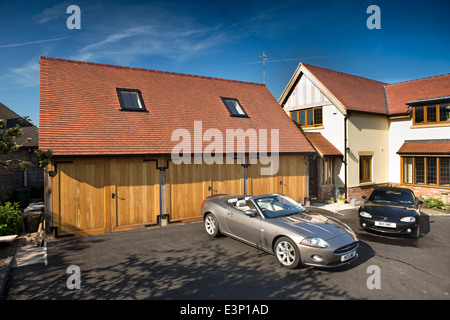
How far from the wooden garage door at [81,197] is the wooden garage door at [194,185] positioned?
2.24 metres

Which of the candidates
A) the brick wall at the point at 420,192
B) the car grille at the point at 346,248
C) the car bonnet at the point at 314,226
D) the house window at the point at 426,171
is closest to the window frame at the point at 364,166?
the brick wall at the point at 420,192

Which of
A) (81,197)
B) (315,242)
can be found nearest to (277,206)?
(315,242)

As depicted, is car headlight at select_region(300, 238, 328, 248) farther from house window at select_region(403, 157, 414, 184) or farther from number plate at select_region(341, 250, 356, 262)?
house window at select_region(403, 157, 414, 184)

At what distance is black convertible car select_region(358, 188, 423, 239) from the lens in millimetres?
8562

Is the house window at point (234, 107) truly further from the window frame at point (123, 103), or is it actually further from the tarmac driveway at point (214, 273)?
the tarmac driveway at point (214, 273)

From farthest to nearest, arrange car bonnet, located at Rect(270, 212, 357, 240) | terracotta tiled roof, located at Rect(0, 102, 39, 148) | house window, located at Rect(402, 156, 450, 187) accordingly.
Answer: terracotta tiled roof, located at Rect(0, 102, 39, 148) → house window, located at Rect(402, 156, 450, 187) → car bonnet, located at Rect(270, 212, 357, 240)

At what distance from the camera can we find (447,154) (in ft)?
48.1

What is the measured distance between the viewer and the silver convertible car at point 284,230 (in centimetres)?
589

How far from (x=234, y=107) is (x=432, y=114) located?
1162 centimetres

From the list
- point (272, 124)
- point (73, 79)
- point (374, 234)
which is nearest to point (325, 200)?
point (272, 124)

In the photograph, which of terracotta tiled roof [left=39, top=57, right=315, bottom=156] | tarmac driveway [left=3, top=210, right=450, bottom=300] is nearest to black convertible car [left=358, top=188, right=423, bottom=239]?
tarmac driveway [left=3, top=210, right=450, bottom=300]

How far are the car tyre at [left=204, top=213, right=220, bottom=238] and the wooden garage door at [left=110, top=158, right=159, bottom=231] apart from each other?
7.56 ft

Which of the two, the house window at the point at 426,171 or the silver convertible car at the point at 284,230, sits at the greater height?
the house window at the point at 426,171

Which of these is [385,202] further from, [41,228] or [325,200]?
[41,228]
